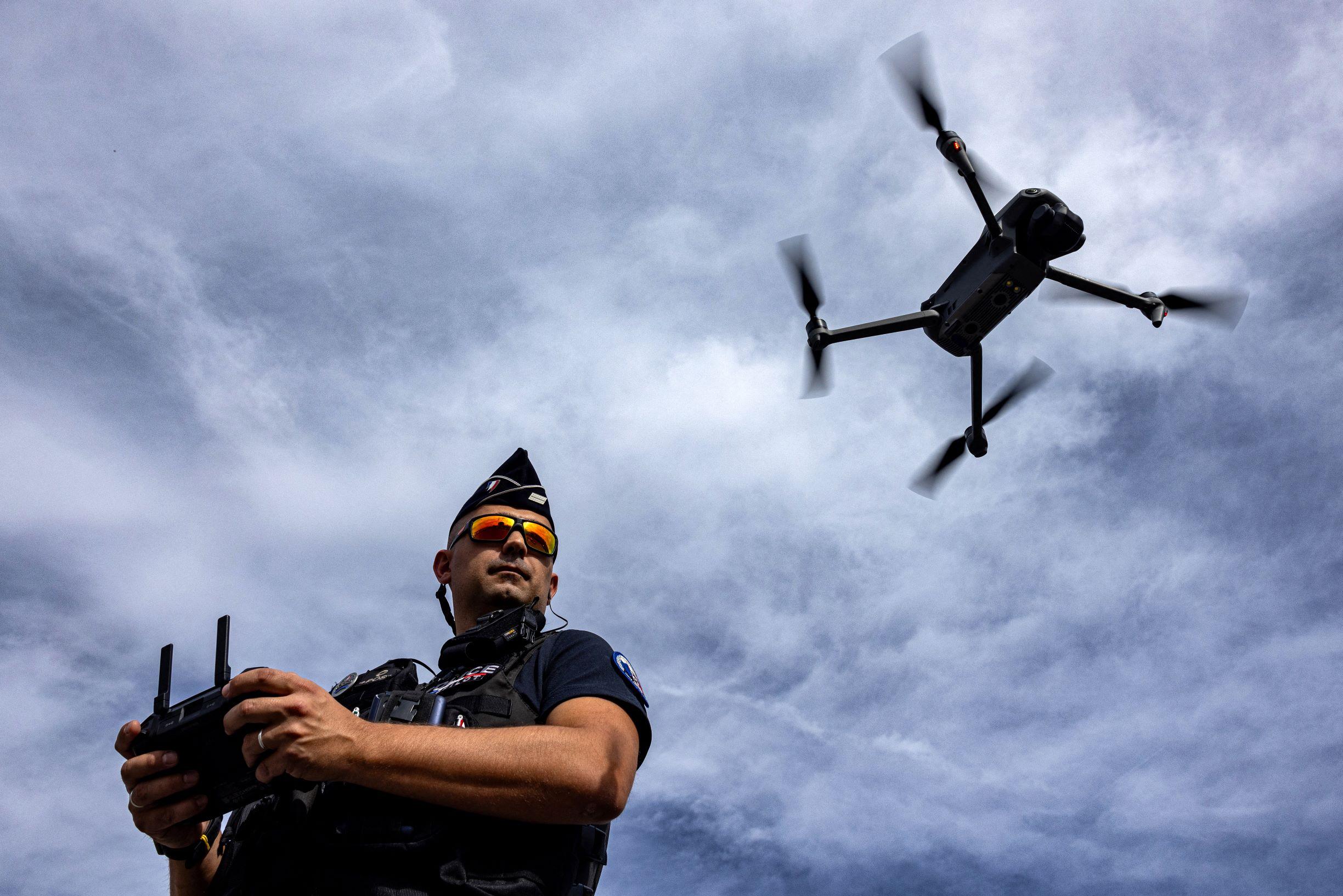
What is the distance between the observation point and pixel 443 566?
6383mm

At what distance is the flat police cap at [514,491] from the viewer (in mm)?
6371

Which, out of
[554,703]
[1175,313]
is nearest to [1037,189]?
[1175,313]

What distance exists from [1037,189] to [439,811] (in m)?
10.8

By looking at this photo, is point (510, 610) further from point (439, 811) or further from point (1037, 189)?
point (1037, 189)

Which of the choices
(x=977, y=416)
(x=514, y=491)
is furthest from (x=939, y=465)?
(x=514, y=491)

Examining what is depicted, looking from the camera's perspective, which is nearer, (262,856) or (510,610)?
(262,856)

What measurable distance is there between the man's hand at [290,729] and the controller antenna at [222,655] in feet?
1.09

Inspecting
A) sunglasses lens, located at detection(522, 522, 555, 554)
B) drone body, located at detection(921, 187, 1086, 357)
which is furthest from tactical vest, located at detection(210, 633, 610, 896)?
drone body, located at detection(921, 187, 1086, 357)

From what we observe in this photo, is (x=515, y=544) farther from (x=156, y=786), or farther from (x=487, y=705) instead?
(x=156, y=786)

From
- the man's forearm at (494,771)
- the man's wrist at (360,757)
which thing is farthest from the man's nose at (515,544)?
the man's wrist at (360,757)

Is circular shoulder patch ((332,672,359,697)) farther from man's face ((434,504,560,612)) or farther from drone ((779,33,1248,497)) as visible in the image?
drone ((779,33,1248,497))

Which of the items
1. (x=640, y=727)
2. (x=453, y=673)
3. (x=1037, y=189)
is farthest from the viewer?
(x=1037, y=189)

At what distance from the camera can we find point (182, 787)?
3.18m

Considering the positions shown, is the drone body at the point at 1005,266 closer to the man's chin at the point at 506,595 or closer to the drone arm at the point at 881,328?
the drone arm at the point at 881,328
